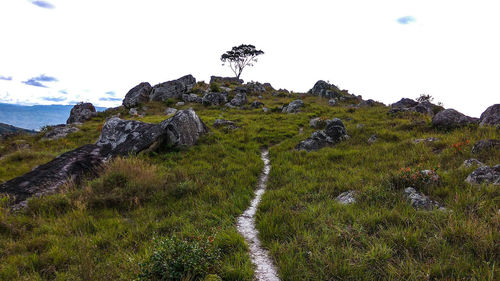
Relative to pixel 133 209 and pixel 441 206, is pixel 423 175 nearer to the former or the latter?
pixel 441 206

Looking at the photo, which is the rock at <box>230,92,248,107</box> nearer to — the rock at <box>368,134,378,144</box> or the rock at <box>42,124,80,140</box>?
the rock at <box>42,124,80,140</box>

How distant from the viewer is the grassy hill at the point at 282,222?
3.61m

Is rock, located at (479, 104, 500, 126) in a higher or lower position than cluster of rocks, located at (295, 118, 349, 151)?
higher

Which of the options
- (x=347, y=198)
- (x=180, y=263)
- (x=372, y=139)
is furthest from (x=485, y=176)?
(x=180, y=263)

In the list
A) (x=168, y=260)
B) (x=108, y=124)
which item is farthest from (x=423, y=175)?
(x=108, y=124)

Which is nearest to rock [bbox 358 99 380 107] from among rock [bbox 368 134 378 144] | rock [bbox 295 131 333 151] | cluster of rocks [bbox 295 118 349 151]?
cluster of rocks [bbox 295 118 349 151]

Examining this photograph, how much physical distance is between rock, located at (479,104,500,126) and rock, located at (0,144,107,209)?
724 inches

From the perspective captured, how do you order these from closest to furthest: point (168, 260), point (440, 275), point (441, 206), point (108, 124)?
point (440, 275) → point (168, 260) → point (441, 206) → point (108, 124)

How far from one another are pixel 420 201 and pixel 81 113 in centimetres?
3227

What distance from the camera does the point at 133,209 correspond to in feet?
21.0

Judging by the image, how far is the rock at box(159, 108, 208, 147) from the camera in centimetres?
1200

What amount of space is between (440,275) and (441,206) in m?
2.56

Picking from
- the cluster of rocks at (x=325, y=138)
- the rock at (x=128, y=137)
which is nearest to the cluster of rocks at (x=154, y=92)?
the rock at (x=128, y=137)

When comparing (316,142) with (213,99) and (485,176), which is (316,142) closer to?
(485,176)
